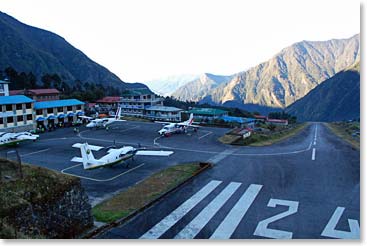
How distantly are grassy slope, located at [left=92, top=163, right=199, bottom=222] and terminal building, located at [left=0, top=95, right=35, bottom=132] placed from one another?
34870mm

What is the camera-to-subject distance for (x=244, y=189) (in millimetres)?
21297

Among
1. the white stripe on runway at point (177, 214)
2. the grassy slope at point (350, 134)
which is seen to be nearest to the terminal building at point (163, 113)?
the grassy slope at point (350, 134)

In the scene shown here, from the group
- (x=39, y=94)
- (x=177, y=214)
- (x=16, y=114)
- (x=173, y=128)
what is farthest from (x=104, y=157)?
(x=39, y=94)

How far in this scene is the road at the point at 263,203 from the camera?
1487 centimetres

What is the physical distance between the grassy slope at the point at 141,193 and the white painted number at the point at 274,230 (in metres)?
7.49

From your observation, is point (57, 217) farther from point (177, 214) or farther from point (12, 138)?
point (12, 138)

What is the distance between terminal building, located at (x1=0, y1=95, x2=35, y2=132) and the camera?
47.5 meters

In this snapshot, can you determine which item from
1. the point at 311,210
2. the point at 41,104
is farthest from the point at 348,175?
the point at 41,104

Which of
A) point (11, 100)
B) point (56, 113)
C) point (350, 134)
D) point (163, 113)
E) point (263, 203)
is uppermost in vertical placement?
point (11, 100)

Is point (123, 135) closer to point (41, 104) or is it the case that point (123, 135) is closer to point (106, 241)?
point (41, 104)

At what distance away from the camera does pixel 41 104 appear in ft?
185

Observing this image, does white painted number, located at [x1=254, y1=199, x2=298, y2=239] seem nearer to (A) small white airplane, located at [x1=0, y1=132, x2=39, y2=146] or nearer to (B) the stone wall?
(B) the stone wall

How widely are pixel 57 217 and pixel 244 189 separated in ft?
43.0

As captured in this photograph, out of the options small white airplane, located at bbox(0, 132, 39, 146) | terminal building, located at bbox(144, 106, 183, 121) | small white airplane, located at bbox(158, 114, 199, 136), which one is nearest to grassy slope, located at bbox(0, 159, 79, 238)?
small white airplane, located at bbox(0, 132, 39, 146)
